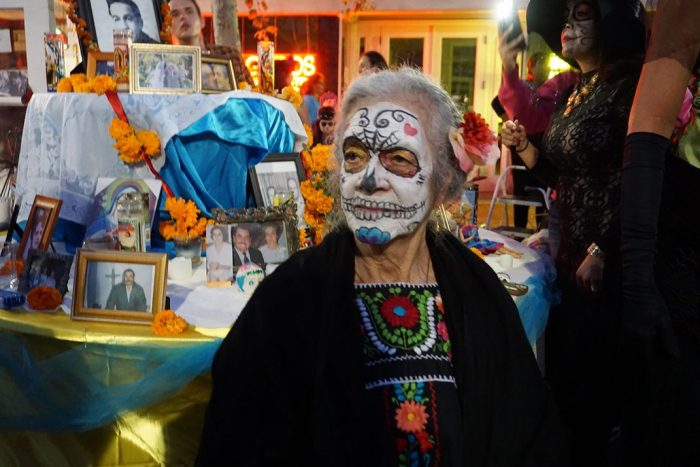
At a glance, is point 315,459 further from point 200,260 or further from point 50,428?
point 200,260

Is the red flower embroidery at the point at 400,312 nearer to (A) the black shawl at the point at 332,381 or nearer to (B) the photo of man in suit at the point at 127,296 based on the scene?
(A) the black shawl at the point at 332,381

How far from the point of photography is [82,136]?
2369 millimetres

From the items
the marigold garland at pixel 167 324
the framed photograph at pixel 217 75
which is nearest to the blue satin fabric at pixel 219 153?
the framed photograph at pixel 217 75

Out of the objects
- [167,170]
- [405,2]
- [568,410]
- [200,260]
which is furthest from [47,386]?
[405,2]

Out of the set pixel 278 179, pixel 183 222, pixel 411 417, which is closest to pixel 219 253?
pixel 183 222

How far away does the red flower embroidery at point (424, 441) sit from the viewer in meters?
1.22

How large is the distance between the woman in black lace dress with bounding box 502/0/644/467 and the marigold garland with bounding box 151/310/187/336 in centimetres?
129

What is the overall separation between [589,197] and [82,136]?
2063 millimetres

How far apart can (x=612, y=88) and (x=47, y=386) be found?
6.68ft

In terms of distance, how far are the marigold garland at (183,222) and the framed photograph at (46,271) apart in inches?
19.4

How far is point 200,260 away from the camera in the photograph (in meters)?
2.37

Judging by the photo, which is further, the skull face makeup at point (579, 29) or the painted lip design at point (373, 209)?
the skull face makeup at point (579, 29)

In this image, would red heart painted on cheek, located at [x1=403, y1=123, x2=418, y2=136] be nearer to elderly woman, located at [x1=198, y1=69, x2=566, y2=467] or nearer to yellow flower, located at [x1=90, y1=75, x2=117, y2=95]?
elderly woman, located at [x1=198, y1=69, x2=566, y2=467]

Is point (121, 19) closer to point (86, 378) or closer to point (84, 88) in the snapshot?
point (84, 88)
